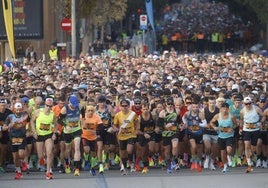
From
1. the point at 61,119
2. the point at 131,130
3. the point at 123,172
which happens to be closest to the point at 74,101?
the point at 61,119

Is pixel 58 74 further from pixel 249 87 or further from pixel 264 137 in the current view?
pixel 264 137

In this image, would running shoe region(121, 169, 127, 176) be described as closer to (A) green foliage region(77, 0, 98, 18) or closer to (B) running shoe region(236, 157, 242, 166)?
(B) running shoe region(236, 157, 242, 166)

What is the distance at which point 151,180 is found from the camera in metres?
22.7

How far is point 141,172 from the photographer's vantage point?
24.0 metres

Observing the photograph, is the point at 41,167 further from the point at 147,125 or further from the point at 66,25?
the point at 66,25

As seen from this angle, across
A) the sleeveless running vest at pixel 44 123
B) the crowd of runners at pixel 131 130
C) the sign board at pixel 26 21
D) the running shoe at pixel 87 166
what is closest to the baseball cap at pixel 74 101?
the crowd of runners at pixel 131 130

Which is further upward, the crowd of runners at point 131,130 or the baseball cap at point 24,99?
the baseball cap at point 24,99

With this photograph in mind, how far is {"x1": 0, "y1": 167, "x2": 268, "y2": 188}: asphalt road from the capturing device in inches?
861

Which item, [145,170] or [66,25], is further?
[66,25]

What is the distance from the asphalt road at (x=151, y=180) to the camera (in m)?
21.9

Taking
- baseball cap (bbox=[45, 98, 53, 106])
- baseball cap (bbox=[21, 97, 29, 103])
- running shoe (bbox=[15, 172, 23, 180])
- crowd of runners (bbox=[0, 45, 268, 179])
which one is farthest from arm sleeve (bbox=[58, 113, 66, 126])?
running shoe (bbox=[15, 172, 23, 180])

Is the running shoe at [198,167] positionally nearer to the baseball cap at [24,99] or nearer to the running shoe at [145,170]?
the running shoe at [145,170]

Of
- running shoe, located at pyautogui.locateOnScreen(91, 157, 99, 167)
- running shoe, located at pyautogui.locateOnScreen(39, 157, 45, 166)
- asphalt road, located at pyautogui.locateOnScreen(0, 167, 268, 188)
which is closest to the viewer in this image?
asphalt road, located at pyautogui.locateOnScreen(0, 167, 268, 188)

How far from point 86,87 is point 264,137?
17.8 feet
